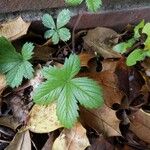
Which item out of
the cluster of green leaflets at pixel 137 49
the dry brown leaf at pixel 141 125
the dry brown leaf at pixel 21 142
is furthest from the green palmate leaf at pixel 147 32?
the dry brown leaf at pixel 21 142

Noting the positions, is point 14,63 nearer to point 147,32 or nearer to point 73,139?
point 73,139

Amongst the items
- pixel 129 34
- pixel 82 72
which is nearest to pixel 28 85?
pixel 82 72

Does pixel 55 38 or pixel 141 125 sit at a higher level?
pixel 55 38

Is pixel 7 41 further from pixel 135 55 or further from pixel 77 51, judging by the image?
pixel 135 55

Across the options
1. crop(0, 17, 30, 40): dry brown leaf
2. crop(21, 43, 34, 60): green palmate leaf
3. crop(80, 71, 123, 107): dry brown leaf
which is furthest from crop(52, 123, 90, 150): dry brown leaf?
crop(0, 17, 30, 40): dry brown leaf

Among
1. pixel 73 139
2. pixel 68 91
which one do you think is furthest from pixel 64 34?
pixel 73 139

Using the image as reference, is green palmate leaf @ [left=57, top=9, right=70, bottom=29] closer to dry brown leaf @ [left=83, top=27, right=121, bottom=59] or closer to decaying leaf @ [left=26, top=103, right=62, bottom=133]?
dry brown leaf @ [left=83, top=27, right=121, bottom=59]
